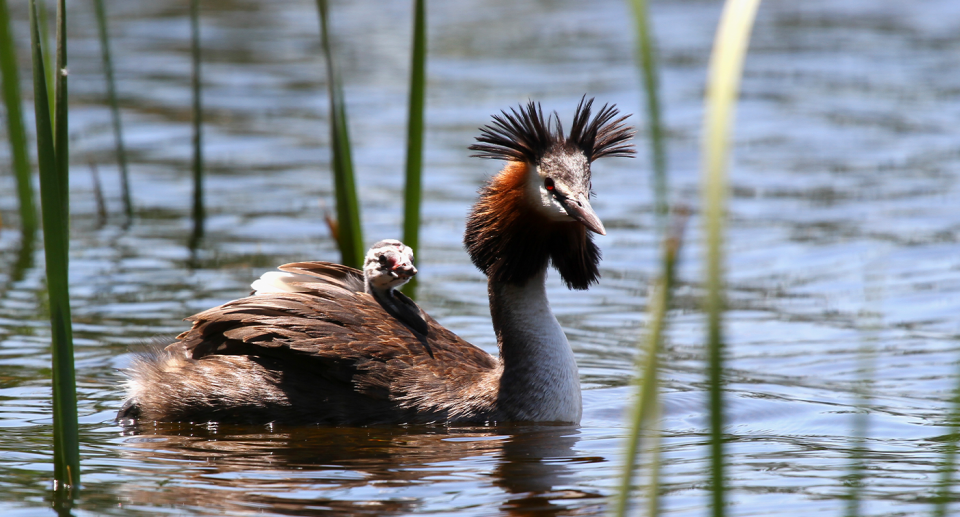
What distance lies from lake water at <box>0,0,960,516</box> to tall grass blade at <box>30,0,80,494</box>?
2.86 feet

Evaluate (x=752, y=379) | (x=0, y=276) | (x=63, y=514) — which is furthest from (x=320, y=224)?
(x=63, y=514)

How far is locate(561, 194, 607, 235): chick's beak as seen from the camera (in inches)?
261

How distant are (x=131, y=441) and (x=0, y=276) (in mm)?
5044

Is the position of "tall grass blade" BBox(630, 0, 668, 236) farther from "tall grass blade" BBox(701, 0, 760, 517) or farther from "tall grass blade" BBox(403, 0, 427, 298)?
"tall grass blade" BBox(403, 0, 427, 298)

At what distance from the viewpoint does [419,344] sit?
7359 mm

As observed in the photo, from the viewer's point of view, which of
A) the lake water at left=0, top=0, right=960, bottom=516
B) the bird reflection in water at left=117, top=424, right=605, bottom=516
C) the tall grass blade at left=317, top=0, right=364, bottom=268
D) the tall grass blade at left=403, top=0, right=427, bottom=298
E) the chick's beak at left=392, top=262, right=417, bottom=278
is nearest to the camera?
the bird reflection in water at left=117, top=424, right=605, bottom=516

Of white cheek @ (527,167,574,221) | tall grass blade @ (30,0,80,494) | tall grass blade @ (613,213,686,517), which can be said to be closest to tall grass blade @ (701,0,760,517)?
tall grass blade @ (613,213,686,517)

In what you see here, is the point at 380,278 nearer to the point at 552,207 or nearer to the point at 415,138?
the point at 552,207

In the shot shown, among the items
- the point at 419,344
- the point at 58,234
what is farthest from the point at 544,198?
the point at 58,234

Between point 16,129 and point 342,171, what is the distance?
3.92m

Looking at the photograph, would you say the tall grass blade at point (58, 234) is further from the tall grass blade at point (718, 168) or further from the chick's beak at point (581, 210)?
the chick's beak at point (581, 210)

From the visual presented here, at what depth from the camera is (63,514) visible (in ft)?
17.8

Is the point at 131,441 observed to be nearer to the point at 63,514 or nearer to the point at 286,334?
the point at 286,334

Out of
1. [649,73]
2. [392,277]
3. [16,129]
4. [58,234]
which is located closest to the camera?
[649,73]
